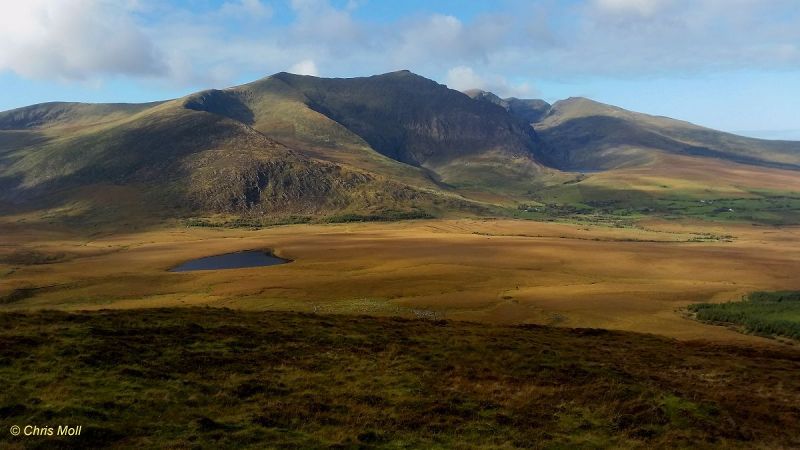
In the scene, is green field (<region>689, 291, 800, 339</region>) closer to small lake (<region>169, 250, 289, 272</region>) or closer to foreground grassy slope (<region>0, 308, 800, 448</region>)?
foreground grassy slope (<region>0, 308, 800, 448</region>)

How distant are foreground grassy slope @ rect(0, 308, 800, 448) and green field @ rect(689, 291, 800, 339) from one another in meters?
25.2

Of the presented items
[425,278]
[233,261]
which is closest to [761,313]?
[425,278]

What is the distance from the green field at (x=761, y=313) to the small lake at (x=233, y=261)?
8364cm

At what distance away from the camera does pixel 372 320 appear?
50.2 metres

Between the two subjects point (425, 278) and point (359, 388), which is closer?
point (359, 388)

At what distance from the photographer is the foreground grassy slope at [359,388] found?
22500 millimetres

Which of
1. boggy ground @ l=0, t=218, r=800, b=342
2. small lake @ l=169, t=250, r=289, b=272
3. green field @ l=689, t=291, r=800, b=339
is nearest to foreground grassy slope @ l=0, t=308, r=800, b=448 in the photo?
green field @ l=689, t=291, r=800, b=339

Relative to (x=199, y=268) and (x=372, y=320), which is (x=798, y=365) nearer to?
(x=372, y=320)

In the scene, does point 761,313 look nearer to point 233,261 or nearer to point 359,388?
point 359,388

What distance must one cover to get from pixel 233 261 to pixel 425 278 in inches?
2073

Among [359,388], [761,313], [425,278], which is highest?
[359,388]

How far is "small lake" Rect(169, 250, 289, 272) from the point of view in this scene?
112m

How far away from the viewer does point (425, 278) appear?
92.1m

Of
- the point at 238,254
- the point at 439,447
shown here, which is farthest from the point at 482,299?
the point at 238,254
